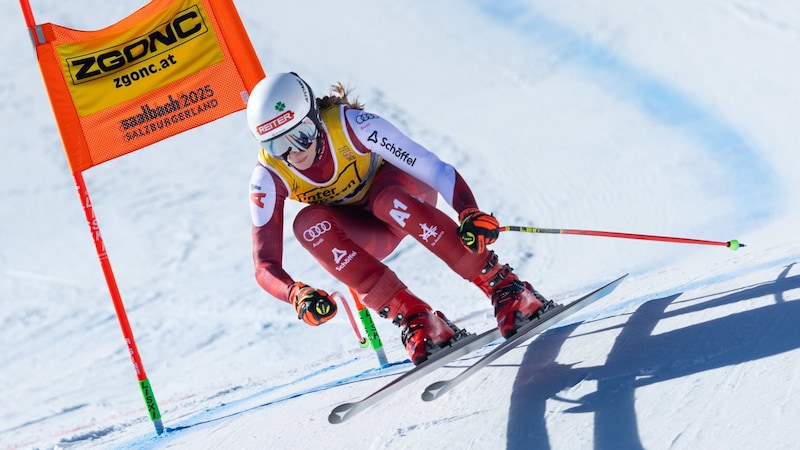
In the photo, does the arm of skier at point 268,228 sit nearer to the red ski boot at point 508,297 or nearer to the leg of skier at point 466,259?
the leg of skier at point 466,259

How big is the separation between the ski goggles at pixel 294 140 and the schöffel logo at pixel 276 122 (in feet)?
0.15

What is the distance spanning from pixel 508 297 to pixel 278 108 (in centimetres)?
115

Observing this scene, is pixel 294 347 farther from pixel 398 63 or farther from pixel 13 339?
pixel 398 63

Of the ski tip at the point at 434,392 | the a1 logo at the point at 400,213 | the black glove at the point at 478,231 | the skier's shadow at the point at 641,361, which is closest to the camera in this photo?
the skier's shadow at the point at 641,361

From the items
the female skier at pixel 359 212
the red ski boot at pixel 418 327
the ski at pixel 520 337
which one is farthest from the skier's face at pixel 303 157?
the ski at pixel 520 337

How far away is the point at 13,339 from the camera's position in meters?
6.91

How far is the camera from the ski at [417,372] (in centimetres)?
296

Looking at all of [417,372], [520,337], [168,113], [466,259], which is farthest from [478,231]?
[168,113]

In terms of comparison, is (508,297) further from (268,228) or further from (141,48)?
(141,48)

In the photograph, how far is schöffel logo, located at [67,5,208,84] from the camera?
4.54 meters

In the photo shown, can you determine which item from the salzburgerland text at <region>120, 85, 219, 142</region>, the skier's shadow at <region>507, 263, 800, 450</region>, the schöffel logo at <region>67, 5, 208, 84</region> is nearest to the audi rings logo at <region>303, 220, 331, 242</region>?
the skier's shadow at <region>507, 263, 800, 450</region>

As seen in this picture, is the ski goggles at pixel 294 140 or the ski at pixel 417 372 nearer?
the ski at pixel 417 372

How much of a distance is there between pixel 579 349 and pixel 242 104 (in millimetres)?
2356

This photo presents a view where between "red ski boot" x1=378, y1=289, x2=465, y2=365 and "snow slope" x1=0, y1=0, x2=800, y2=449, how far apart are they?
19 cm
